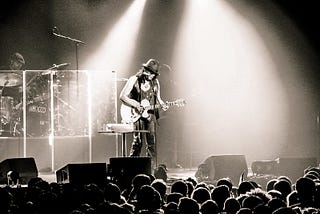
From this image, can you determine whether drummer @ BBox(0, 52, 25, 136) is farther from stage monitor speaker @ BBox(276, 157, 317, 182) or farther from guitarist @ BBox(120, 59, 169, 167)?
stage monitor speaker @ BBox(276, 157, 317, 182)

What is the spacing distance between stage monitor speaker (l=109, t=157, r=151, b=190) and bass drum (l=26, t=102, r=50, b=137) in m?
5.81

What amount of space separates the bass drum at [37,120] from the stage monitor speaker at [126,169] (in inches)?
229

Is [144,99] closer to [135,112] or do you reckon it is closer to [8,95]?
[135,112]

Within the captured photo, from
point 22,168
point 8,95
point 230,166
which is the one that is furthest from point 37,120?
point 230,166

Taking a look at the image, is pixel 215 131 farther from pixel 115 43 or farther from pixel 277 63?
pixel 115 43

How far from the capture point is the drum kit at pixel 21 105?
540 inches

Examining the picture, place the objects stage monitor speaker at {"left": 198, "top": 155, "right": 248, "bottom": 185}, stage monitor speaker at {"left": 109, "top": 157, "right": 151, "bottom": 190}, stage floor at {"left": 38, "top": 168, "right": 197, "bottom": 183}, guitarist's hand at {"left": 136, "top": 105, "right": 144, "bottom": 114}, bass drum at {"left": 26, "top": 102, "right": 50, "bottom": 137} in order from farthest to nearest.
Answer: bass drum at {"left": 26, "top": 102, "right": 50, "bottom": 137} → guitarist's hand at {"left": 136, "top": 105, "right": 144, "bottom": 114} → stage floor at {"left": 38, "top": 168, "right": 197, "bottom": 183} → stage monitor speaker at {"left": 198, "top": 155, "right": 248, "bottom": 185} → stage monitor speaker at {"left": 109, "top": 157, "right": 151, "bottom": 190}

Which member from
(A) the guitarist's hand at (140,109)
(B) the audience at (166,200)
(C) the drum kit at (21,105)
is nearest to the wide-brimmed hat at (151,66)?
(A) the guitarist's hand at (140,109)

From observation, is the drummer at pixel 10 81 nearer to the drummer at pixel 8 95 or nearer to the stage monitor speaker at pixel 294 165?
the drummer at pixel 8 95

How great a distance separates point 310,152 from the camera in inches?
576

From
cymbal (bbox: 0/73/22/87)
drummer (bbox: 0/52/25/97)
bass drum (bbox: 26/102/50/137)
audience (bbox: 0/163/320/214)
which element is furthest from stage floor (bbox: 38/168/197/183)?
audience (bbox: 0/163/320/214)

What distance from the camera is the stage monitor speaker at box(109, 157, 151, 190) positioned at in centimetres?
839

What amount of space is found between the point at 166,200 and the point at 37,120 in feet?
25.4

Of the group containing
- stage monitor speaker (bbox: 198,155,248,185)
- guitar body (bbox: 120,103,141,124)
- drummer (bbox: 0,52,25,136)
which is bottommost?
stage monitor speaker (bbox: 198,155,248,185)
